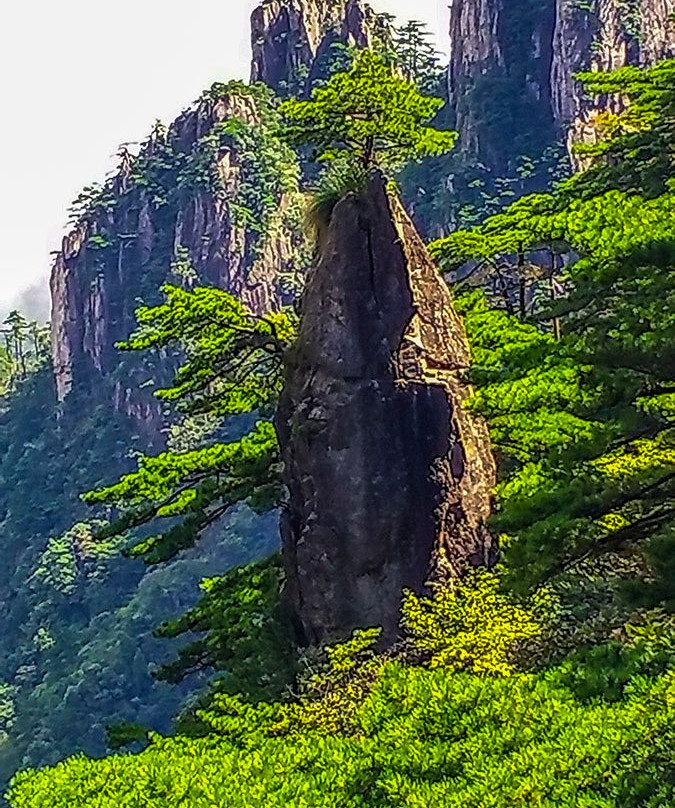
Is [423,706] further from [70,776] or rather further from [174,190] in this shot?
[174,190]

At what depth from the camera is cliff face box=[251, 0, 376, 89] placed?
71.4 meters

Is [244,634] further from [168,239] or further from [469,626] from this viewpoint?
[168,239]

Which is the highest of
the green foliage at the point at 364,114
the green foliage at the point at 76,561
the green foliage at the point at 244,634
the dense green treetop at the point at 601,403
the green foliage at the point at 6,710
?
the green foliage at the point at 364,114

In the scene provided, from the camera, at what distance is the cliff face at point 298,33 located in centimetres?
7144

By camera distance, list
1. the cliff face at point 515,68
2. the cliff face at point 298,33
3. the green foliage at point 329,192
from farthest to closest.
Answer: the cliff face at point 298,33, the cliff face at point 515,68, the green foliage at point 329,192

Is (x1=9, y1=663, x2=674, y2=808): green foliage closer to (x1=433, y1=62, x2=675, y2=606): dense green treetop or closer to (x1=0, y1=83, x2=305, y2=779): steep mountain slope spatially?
(x1=433, y1=62, x2=675, y2=606): dense green treetop

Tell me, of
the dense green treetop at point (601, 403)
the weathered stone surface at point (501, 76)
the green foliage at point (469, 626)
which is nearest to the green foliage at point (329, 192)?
the dense green treetop at point (601, 403)

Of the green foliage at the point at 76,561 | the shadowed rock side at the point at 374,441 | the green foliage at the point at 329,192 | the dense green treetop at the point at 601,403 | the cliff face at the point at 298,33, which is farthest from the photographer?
the cliff face at the point at 298,33

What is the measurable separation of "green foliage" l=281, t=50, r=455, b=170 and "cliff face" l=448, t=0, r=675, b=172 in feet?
150

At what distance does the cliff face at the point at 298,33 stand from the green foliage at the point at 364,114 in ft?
200

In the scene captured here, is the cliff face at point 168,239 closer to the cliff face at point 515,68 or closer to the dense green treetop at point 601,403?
the cliff face at point 515,68

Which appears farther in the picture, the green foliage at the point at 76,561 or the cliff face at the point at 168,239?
the cliff face at the point at 168,239

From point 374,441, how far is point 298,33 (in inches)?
2607

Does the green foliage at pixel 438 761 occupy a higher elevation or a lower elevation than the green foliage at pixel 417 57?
lower
